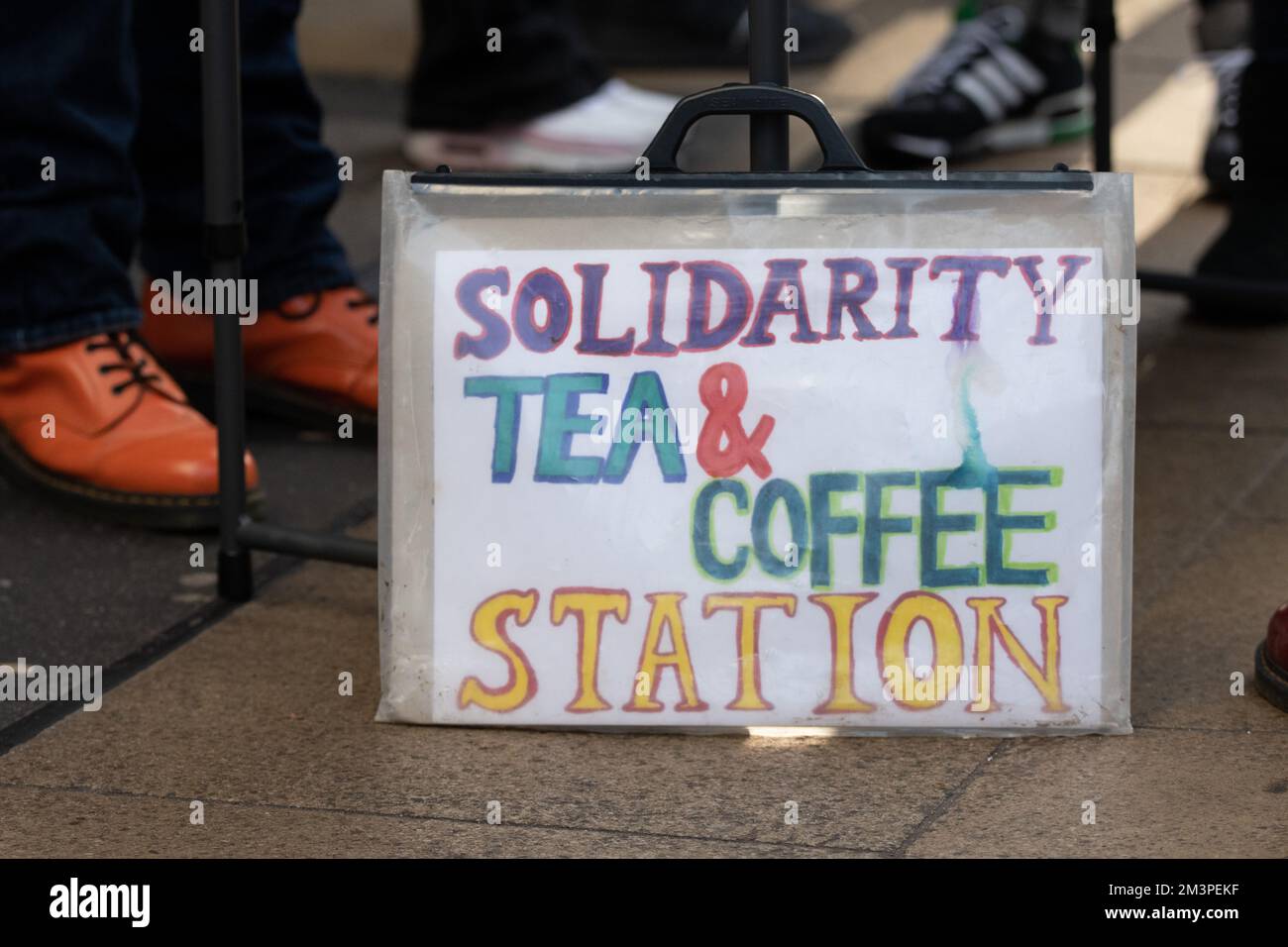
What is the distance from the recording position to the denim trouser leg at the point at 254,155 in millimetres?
2734

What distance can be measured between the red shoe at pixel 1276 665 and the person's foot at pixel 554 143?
2.43m

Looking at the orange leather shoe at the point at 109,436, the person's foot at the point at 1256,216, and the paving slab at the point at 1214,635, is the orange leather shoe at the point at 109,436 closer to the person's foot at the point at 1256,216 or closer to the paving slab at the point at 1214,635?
the paving slab at the point at 1214,635

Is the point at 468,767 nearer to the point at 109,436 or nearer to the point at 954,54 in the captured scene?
the point at 109,436

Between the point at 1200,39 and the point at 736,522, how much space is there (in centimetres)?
268

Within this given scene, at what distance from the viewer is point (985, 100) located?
4.32 m

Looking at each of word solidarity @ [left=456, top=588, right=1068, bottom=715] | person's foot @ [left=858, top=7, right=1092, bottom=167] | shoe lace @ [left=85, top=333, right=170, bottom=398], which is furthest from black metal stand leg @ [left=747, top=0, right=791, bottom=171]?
person's foot @ [left=858, top=7, right=1092, bottom=167]

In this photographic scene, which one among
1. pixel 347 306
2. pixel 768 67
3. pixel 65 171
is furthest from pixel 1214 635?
pixel 65 171

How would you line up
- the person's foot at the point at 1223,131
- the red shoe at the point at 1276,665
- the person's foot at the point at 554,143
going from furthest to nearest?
the person's foot at the point at 554,143 < the person's foot at the point at 1223,131 < the red shoe at the point at 1276,665

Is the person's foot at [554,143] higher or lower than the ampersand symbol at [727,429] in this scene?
higher

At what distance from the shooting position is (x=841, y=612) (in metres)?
1.81

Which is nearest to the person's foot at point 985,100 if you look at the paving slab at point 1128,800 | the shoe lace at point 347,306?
the shoe lace at point 347,306

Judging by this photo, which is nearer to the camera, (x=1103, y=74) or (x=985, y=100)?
(x=1103, y=74)

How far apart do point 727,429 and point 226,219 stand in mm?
649

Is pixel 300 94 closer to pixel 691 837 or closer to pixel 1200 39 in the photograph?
pixel 691 837
